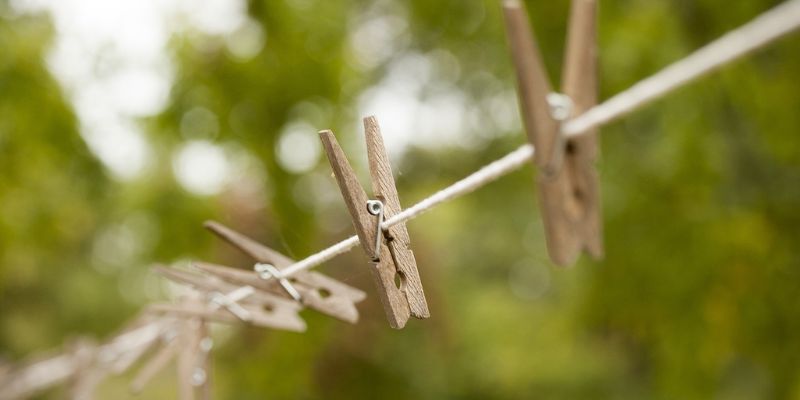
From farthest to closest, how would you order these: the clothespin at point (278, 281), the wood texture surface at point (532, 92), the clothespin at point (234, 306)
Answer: the clothespin at point (234, 306), the clothespin at point (278, 281), the wood texture surface at point (532, 92)

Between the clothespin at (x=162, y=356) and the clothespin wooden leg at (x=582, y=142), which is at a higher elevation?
the clothespin at (x=162, y=356)

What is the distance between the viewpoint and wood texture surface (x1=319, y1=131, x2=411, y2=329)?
777 mm

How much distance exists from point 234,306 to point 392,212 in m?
0.49

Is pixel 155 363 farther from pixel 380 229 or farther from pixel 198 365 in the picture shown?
pixel 380 229

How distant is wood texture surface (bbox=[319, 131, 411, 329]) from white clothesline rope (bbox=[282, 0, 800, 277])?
24 millimetres

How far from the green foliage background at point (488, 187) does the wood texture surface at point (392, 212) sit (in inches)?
8.7

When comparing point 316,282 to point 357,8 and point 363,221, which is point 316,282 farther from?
point 357,8

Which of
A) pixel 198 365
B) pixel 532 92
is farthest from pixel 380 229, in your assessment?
pixel 198 365

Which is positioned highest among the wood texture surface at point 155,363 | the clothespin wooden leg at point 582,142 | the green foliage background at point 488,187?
the green foliage background at point 488,187

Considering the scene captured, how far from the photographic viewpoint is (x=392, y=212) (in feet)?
2.69

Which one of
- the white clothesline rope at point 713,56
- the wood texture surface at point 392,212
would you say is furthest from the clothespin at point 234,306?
the white clothesline rope at point 713,56

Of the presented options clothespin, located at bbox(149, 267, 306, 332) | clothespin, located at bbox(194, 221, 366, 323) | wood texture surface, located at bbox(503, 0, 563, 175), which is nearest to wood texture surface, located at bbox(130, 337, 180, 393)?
clothespin, located at bbox(149, 267, 306, 332)

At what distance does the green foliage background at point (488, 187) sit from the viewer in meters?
2.33

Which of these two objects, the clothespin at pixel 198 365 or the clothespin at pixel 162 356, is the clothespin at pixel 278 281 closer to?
the clothespin at pixel 198 365
